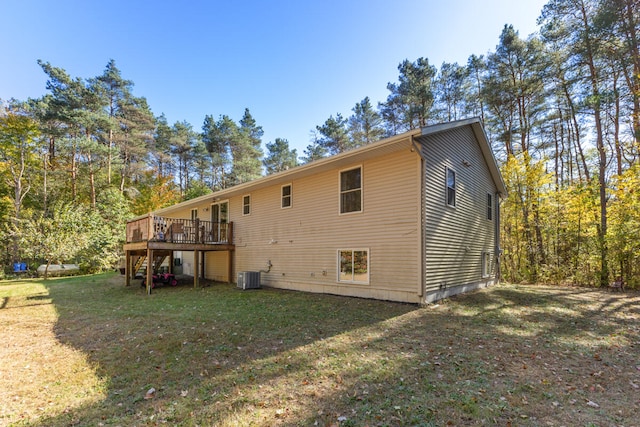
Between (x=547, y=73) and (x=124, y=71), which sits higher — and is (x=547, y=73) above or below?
below

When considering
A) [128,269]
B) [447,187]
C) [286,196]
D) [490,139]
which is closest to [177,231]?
[128,269]

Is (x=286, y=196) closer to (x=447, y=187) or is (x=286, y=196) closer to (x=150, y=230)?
(x=150, y=230)

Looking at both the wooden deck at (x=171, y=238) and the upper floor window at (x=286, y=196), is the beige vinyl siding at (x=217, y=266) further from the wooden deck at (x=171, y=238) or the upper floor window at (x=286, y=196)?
the upper floor window at (x=286, y=196)

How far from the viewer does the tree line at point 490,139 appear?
12.7 m

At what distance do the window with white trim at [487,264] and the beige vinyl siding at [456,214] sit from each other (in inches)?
8.4

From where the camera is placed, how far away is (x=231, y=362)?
4.36 meters

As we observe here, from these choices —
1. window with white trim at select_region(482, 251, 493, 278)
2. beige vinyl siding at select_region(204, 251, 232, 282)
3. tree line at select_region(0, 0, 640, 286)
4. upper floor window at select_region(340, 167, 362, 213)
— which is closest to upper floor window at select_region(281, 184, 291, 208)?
upper floor window at select_region(340, 167, 362, 213)

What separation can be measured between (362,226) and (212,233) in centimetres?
785

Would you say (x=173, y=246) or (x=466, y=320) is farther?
(x=173, y=246)

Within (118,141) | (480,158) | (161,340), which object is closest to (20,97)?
(118,141)

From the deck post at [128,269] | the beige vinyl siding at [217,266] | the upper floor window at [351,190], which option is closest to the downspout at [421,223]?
the upper floor window at [351,190]

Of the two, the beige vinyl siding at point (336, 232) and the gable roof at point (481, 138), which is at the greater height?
the gable roof at point (481, 138)

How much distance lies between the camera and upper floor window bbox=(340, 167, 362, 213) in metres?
9.14

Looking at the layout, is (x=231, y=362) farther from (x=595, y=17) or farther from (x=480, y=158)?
(x=595, y=17)
